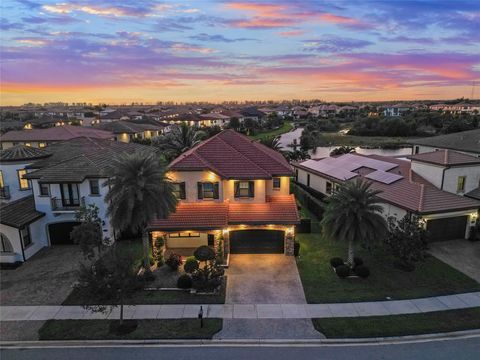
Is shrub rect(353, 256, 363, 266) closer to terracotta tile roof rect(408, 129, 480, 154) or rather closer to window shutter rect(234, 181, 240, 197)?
window shutter rect(234, 181, 240, 197)

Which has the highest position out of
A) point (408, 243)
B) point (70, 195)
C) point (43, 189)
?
point (43, 189)

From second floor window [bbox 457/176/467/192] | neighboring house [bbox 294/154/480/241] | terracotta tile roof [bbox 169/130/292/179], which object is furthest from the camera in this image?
second floor window [bbox 457/176/467/192]

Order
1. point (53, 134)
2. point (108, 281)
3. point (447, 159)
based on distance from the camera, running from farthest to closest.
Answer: point (53, 134)
point (447, 159)
point (108, 281)

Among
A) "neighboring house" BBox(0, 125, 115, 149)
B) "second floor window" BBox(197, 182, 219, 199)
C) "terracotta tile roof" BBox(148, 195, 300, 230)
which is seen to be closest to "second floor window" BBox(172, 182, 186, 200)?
"terracotta tile roof" BBox(148, 195, 300, 230)

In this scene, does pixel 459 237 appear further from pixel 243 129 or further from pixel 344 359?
pixel 243 129

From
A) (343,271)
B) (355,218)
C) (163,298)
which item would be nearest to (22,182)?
(163,298)

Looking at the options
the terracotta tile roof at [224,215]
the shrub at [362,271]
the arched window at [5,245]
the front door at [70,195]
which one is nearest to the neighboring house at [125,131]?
the front door at [70,195]

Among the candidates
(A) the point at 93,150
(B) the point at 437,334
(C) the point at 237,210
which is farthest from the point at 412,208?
(A) the point at 93,150

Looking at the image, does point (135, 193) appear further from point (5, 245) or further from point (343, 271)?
point (343, 271)
